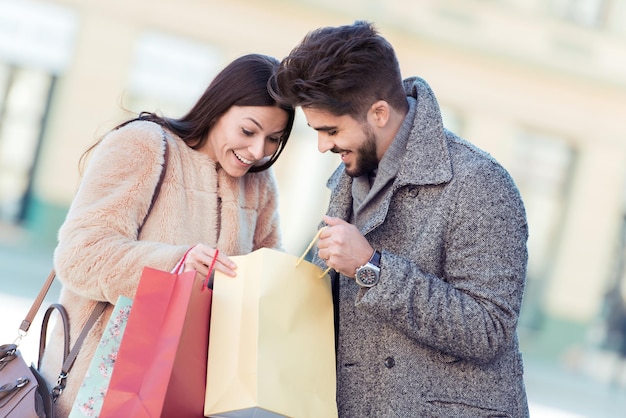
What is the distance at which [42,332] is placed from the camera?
Result: 9.09 feet

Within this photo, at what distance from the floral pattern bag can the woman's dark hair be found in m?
0.76

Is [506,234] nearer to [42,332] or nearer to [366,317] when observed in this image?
[366,317]

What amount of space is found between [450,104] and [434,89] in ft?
1.80

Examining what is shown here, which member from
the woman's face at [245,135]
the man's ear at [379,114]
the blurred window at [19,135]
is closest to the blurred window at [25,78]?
the blurred window at [19,135]

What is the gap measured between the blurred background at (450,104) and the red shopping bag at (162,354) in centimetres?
1036

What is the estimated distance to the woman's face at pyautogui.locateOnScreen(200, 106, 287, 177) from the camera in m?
2.86

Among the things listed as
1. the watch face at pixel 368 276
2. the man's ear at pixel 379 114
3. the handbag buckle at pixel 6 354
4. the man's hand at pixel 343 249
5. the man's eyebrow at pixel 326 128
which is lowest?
the handbag buckle at pixel 6 354

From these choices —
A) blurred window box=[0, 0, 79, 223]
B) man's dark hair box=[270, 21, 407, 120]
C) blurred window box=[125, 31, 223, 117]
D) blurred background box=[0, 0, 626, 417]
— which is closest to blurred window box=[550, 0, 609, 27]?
blurred background box=[0, 0, 626, 417]

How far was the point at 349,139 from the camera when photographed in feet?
8.29

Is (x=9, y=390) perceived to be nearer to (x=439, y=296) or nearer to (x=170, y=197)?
(x=170, y=197)

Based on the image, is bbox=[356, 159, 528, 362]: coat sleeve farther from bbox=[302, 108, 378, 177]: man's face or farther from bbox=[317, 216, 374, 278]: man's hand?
bbox=[302, 108, 378, 177]: man's face

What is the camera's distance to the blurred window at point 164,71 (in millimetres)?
13820

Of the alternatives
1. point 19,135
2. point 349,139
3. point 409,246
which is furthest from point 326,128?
point 19,135

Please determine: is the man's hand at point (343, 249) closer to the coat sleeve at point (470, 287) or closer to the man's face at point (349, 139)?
the coat sleeve at point (470, 287)
